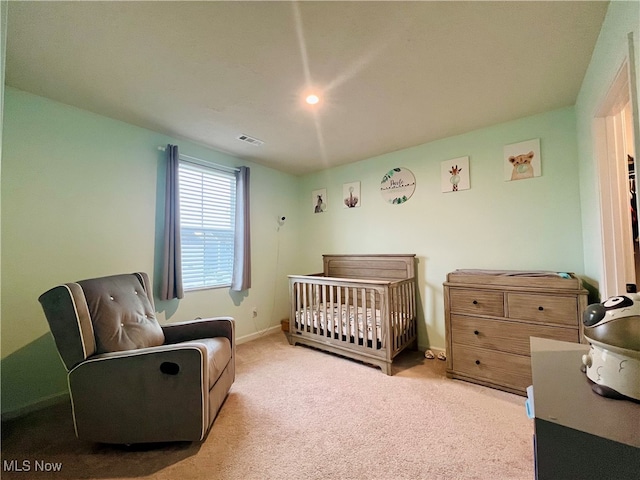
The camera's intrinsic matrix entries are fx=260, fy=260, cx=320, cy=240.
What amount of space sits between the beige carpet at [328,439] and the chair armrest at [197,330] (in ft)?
1.65

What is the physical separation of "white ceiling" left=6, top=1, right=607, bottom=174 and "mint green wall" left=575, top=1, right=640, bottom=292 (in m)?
0.09

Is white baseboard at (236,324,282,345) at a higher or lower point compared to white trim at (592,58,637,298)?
lower

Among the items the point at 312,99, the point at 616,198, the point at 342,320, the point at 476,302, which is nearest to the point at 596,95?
the point at 616,198

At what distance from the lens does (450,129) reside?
8.50 ft

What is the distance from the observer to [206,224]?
3.04 m

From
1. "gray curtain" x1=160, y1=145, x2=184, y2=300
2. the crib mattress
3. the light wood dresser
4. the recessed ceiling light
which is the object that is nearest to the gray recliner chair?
"gray curtain" x1=160, y1=145, x2=184, y2=300

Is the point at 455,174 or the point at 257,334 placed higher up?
the point at 455,174

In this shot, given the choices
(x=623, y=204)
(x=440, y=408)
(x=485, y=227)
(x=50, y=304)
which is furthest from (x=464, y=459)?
(x=50, y=304)

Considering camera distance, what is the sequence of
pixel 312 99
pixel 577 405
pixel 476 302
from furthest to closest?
pixel 476 302 → pixel 312 99 → pixel 577 405

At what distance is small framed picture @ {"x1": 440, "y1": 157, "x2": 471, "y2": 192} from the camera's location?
2676 millimetres

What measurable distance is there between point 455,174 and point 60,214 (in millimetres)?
3567

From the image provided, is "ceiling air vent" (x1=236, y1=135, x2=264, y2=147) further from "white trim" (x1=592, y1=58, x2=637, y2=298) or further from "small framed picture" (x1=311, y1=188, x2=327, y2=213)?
"white trim" (x1=592, y1=58, x2=637, y2=298)

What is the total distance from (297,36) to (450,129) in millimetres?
1838

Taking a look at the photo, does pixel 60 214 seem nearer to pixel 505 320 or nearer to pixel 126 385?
pixel 126 385
